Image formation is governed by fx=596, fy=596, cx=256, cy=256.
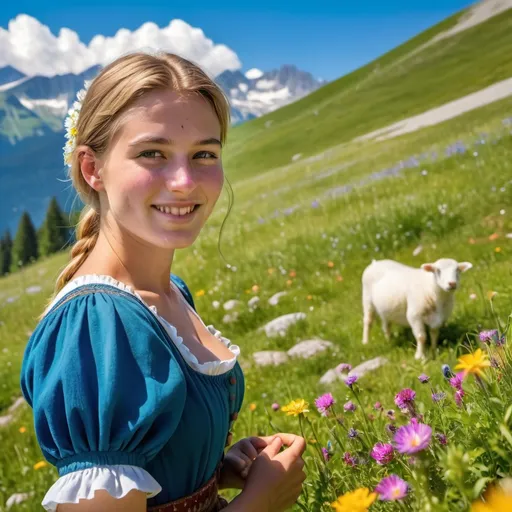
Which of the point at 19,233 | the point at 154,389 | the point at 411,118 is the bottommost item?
the point at 154,389

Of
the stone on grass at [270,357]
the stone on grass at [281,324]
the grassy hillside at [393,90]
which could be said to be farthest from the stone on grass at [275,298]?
the grassy hillside at [393,90]

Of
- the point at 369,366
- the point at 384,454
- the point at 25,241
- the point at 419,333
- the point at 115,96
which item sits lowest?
the point at 369,366

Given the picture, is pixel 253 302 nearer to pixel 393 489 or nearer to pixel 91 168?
pixel 91 168

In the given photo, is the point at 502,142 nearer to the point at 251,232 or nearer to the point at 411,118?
the point at 251,232

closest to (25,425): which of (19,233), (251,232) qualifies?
(251,232)

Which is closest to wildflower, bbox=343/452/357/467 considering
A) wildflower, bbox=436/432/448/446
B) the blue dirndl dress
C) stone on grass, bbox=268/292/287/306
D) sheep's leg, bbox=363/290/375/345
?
wildflower, bbox=436/432/448/446

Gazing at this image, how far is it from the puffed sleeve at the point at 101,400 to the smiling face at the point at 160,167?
48 cm

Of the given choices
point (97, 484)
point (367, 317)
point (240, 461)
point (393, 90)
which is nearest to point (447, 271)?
point (367, 317)

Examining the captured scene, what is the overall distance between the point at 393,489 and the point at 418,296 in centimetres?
445

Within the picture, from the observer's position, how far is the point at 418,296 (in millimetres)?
5777

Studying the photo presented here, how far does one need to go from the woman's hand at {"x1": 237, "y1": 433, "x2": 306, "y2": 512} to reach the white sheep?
3215mm

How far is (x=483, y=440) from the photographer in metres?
1.93

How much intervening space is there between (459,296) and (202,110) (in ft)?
16.1

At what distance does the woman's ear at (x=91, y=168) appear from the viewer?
249 cm
